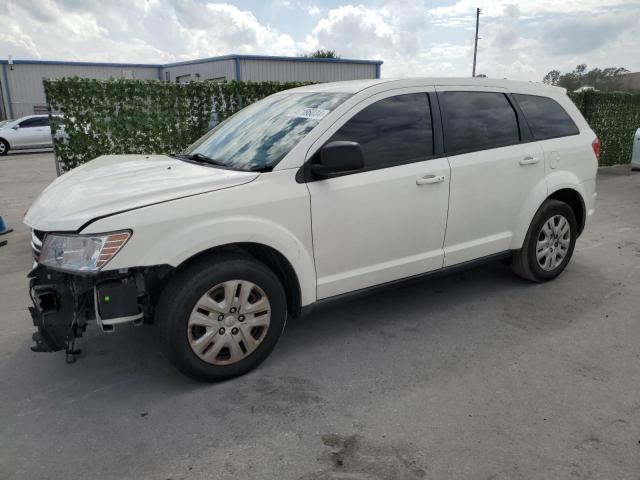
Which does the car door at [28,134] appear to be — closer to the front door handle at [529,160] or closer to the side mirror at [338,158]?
the side mirror at [338,158]

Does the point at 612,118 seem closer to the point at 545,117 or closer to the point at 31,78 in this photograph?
the point at 545,117

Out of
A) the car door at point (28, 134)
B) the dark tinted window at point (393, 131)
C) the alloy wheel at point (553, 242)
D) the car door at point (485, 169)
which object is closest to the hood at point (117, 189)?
the dark tinted window at point (393, 131)

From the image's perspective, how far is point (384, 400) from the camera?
3.07 meters

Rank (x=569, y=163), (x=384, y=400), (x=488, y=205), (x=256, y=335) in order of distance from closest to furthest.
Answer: (x=384, y=400) → (x=256, y=335) → (x=488, y=205) → (x=569, y=163)

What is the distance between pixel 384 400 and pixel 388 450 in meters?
0.46

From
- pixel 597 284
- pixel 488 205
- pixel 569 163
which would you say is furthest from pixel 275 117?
pixel 597 284

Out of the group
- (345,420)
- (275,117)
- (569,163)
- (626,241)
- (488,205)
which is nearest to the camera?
(345,420)

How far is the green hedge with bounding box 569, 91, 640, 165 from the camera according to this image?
13109mm

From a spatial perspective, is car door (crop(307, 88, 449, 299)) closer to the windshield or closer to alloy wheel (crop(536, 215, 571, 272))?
the windshield

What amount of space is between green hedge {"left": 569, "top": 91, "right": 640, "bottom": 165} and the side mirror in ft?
37.7

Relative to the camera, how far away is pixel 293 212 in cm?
331

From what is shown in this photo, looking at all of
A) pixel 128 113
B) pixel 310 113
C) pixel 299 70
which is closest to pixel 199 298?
pixel 310 113

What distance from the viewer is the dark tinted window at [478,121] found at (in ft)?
13.4

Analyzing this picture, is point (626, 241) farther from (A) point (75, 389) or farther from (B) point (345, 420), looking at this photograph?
(A) point (75, 389)
